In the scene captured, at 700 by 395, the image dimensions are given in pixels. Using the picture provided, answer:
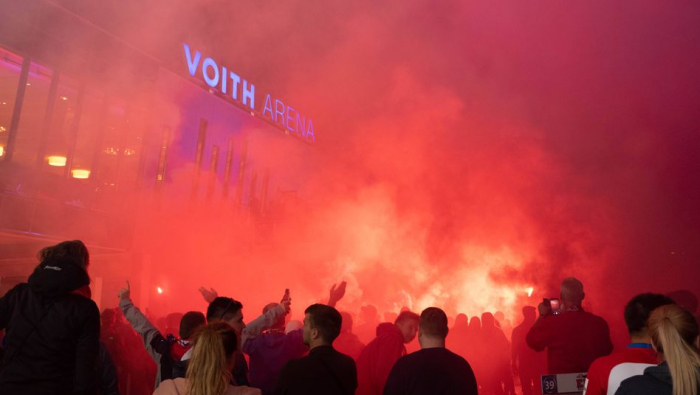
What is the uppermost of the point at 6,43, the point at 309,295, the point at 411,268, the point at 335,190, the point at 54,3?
the point at 54,3

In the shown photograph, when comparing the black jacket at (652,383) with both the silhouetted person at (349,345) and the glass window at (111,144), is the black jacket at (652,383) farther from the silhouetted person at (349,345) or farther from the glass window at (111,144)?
the glass window at (111,144)

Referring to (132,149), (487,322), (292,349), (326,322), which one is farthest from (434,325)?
(132,149)

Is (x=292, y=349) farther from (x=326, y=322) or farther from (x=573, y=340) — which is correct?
(x=573, y=340)

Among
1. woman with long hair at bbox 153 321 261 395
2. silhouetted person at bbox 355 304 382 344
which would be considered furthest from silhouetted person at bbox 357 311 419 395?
silhouetted person at bbox 355 304 382 344

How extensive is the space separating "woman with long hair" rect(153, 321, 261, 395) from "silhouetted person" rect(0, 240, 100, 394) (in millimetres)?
680

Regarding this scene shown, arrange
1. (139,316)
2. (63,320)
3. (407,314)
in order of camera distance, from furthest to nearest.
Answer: (407,314), (139,316), (63,320)

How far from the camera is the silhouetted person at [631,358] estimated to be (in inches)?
73.5

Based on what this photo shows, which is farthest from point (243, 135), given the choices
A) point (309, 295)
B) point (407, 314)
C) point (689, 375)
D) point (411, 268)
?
point (689, 375)

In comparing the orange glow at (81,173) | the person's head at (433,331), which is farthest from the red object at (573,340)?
the orange glow at (81,173)

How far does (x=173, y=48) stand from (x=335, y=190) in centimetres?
465

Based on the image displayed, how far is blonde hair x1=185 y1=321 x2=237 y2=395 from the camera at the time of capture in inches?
66.4

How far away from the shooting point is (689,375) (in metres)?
1.52

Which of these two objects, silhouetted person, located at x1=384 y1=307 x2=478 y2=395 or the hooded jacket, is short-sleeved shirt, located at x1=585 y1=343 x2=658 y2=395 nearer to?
silhouetted person, located at x1=384 y1=307 x2=478 y2=395

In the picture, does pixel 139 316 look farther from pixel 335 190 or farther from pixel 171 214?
pixel 335 190
